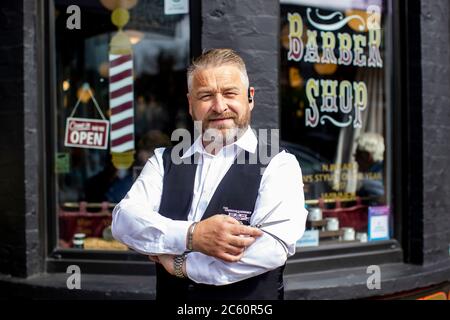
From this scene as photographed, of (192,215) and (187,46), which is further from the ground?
(187,46)

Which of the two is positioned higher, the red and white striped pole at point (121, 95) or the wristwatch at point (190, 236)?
the red and white striped pole at point (121, 95)

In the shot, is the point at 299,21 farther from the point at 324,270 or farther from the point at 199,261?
the point at 199,261

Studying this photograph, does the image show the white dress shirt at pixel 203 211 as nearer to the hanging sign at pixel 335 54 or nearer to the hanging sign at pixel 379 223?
the hanging sign at pixel 335 54

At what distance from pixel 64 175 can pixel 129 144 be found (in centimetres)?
60

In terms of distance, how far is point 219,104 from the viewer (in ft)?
6.70

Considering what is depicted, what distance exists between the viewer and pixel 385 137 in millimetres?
4543

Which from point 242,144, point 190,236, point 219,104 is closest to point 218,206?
point 190,236

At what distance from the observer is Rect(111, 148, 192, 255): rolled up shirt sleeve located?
6.27 feet

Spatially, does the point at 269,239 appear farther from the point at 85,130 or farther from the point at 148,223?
the point at 85,130

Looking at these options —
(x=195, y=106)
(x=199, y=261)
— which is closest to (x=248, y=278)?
(x=199, y=261)

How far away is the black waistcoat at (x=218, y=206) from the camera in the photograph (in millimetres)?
1995

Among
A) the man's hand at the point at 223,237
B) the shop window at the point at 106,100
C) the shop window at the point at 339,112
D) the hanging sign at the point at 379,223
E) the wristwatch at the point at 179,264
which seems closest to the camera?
the man's hand at the point at 223,237

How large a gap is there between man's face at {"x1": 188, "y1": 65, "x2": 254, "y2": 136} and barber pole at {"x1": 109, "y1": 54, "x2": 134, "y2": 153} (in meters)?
2.20

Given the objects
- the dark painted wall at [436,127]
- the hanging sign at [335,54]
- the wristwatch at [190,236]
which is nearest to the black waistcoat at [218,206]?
the wristwatch at [190,236]
